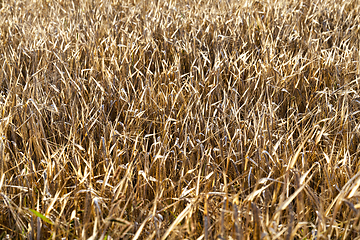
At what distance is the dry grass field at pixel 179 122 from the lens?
2.96 ft

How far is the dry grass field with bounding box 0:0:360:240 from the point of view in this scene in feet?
2.96

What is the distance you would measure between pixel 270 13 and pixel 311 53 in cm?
59

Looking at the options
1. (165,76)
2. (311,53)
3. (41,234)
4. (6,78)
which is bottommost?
(41,234)

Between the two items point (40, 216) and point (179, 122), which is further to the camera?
point (179, 122)

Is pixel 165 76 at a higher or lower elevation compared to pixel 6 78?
higher

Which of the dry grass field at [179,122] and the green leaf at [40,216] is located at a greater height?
the dry grass field at [179,122]

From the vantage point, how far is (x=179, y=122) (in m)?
1.30

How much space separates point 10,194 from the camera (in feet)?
3.35

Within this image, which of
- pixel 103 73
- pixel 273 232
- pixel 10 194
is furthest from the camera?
pixel 103 73

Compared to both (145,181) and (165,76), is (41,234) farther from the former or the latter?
(165,76)

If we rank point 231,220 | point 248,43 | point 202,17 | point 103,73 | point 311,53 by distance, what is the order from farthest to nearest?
point 202,17 < point 248,43 < point 311,53 < point 103,73 < point 231,220

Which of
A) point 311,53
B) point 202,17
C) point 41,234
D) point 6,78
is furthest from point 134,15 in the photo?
point 41,234

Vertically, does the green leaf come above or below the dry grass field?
below

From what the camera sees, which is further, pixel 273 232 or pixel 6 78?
pixel 6 78
